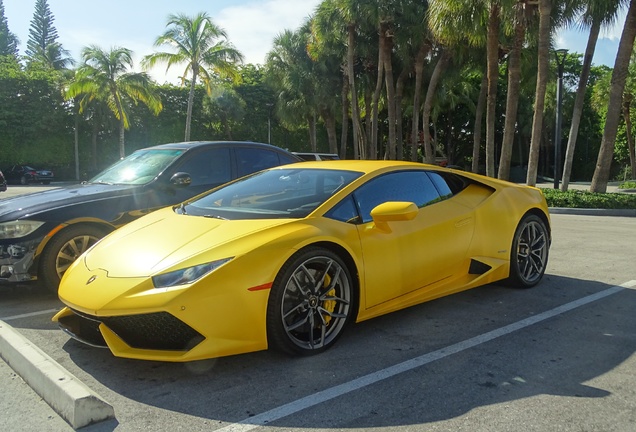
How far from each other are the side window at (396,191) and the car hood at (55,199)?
2.86 metres

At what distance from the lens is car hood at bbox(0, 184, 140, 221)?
5.10m

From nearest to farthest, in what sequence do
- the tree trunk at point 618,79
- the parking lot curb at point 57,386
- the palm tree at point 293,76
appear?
the parking lot curb at point 57,386 → the tree trunk at point 618,79 → the palm tree at point 293,76

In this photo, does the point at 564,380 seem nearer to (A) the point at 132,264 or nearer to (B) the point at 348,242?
(B) the point at 348,242

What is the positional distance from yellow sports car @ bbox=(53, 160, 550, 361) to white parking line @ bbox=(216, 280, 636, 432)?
0.49 m

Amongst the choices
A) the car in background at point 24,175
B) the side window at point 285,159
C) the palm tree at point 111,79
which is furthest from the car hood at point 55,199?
the car in background at point 24,175

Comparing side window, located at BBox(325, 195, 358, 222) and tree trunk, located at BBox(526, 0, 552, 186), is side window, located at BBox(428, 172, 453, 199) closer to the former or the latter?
side window, located at BBox(325, 195, 358, 222)

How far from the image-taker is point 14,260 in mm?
4930

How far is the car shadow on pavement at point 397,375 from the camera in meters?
2.92

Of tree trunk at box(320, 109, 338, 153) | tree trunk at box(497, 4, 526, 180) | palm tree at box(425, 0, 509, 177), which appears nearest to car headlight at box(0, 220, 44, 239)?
palm tree at box(425, 0, 509, 177)

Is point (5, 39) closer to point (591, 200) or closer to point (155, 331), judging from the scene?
point (591, 200)

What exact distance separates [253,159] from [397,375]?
13.7 ft

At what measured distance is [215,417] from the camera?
2809 millimetres

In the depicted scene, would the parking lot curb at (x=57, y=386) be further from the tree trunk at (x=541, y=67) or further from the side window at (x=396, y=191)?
the tree trunk at (x=541, y=67)

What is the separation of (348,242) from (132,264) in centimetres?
146
